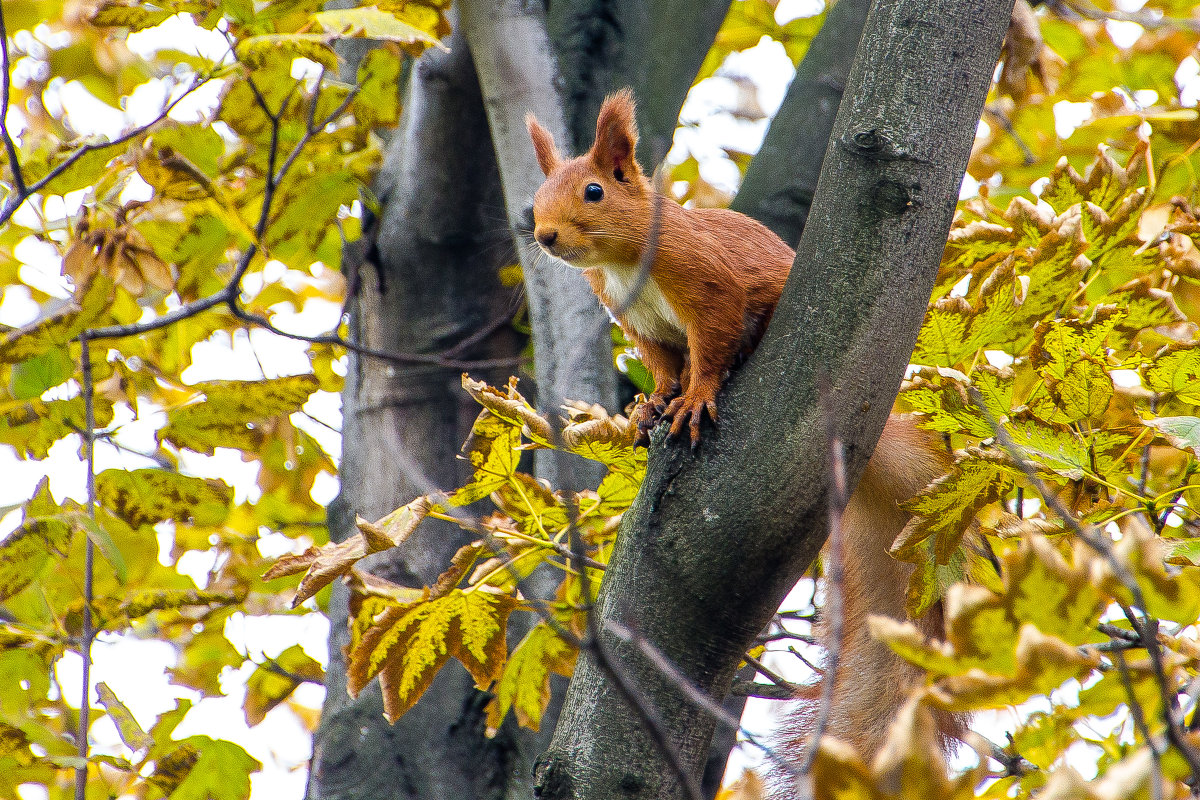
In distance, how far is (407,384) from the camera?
6.73ft

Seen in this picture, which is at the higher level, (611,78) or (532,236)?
(611,78)

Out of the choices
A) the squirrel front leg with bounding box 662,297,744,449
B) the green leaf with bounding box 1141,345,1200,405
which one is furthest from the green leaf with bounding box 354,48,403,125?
the green leaf with bounding box 1141,345,1200,405

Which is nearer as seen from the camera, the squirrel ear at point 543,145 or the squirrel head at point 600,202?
the squirrel head at point 600,202

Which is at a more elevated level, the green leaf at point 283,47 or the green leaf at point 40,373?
the green leaf at point 283,47

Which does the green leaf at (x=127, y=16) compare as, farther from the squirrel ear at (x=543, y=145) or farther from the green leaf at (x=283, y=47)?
the squirrel ear at (x=543, y=145)

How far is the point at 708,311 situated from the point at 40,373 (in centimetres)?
98

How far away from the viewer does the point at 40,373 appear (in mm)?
1500

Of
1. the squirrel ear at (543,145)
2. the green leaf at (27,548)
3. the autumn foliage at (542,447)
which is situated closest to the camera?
the autumn foliage at (542,447)

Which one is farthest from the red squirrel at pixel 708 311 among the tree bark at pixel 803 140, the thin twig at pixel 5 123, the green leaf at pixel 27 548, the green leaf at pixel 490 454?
the green leaf at pixel 27 548

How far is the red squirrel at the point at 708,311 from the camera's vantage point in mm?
1390

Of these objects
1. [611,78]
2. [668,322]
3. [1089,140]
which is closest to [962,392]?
[668,322]

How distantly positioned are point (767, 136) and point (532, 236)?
61 centimetres

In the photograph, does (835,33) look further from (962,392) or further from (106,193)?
(106,193)

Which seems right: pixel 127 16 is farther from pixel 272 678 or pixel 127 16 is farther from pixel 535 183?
pixel 272 678
